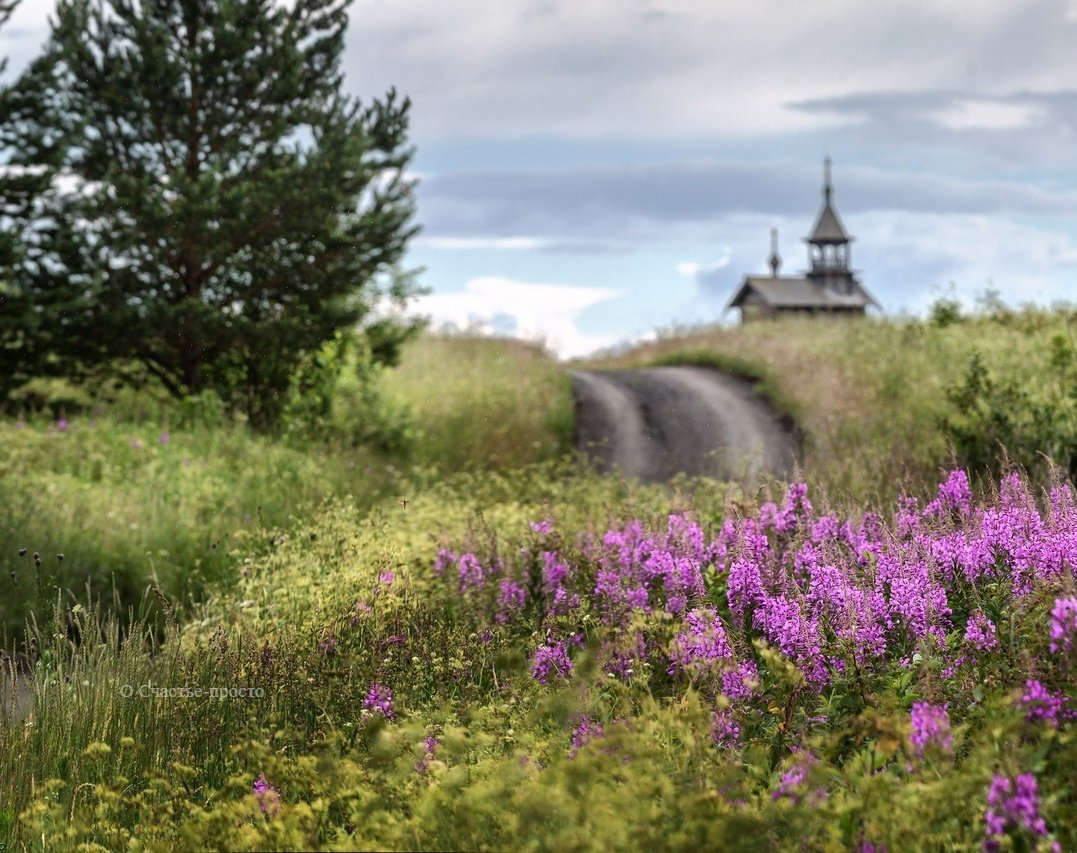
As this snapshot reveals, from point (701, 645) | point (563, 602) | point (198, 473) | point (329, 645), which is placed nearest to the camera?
point (701, 645)

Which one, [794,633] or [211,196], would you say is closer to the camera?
[794,633]

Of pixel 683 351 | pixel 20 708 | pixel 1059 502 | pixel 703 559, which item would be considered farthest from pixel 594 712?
pixel 683 351

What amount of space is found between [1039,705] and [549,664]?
2.26 metres

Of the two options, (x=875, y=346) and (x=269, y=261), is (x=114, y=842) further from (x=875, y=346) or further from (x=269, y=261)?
(x=875, y=346)

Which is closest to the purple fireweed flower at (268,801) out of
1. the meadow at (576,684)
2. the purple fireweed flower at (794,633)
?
the meadow at (576,684)

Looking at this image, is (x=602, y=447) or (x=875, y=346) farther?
(x=875, y=346)

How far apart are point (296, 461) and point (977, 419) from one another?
7439 mm

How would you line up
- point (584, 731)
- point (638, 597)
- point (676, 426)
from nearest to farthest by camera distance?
point (584, 731) → point (638, 597) → point (676, 426)

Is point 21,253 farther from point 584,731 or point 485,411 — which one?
point 584,731

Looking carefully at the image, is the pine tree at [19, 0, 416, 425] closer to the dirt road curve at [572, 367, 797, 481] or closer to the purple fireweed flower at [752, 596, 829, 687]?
the dirt road curve at [572, 367, 797, 481]

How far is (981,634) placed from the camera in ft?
13.7

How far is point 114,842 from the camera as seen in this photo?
4.02 meters

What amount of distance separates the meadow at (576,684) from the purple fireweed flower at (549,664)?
15mm

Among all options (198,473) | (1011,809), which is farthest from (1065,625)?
(198,473)
